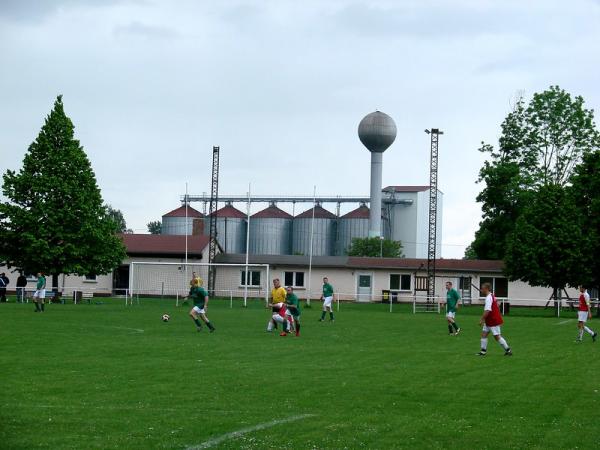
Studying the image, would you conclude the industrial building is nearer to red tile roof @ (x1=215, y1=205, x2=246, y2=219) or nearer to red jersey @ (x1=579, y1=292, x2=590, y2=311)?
red tile roof @ (x1=215, y1=205, x2=246, y2=219)

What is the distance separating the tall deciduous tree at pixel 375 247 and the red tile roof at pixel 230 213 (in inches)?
704

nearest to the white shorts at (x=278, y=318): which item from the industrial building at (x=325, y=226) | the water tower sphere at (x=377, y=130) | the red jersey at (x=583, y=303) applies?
the red jersey at (x=583, y=303)

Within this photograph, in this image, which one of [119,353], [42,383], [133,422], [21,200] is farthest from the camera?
[21,200]

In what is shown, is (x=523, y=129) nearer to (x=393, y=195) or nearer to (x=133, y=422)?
(x=393, y=195)

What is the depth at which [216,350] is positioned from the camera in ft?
77.0

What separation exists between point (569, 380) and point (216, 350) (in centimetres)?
865

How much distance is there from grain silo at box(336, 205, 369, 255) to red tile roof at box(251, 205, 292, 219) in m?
6.63

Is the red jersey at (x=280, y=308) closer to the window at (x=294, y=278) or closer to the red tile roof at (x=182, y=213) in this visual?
the window at (x=294, y=278)

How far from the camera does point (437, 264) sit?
7638 cm

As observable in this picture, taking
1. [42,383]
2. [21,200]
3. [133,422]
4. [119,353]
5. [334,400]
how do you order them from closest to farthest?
1. [133,422]
2. [334,400]
3. [42,383]
4. [119,353]
5. [21,200]

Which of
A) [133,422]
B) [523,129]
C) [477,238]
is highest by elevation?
[523,129]

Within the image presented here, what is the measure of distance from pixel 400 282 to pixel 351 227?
3105 centimetres

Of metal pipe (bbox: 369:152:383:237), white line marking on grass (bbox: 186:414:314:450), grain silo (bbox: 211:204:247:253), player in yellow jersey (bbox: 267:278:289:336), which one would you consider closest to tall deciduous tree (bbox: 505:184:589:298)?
player in yellow jersey (bbox: 267:278:289:336)

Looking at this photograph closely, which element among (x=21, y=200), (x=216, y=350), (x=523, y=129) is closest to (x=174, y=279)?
(x=21, y=200)
